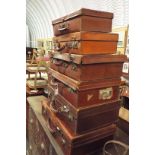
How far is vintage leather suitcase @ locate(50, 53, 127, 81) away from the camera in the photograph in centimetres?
97

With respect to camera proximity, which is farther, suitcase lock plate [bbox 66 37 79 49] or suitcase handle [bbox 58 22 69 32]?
suitcase handle [bbox 58 22 69 32]

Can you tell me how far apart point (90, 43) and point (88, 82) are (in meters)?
0.21

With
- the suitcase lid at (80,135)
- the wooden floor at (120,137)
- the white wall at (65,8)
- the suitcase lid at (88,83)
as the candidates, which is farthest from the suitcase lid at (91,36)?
the white wall at (65,8)

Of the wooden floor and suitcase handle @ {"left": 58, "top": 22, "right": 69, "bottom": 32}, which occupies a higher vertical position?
suitcase handle @ {"left": 58, "top": 22, "right": 69, "bottom": 32}

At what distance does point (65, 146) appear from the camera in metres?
1.10

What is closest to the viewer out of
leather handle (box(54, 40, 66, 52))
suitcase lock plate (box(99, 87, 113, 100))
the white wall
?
suitcase lock plate (box(99, 87, 113, 100))

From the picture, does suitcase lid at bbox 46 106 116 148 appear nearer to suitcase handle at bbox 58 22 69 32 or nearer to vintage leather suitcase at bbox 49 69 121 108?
vintage leather suitcase at bbox 49 69 121 108

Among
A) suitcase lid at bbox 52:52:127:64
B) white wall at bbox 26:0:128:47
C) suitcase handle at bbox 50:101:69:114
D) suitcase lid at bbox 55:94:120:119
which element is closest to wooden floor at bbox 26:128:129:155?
suitcase lid at bbox 55:94:120:119

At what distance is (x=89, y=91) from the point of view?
102 centimetres

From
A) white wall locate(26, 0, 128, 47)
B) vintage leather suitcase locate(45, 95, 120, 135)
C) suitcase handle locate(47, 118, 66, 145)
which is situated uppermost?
white wall locate(26, 0, 128, 47)

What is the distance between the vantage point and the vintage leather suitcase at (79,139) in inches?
41.0

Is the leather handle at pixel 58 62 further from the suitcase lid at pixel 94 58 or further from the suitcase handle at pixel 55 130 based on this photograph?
the suitcase handle at pixel 55 130

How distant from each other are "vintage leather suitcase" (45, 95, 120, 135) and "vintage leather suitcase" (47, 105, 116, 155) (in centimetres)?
3
